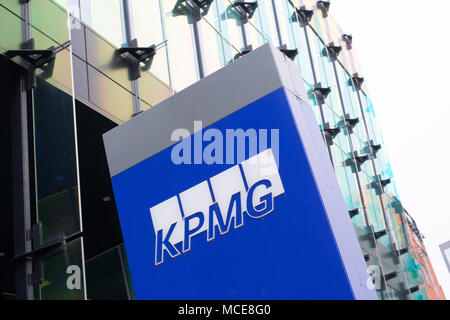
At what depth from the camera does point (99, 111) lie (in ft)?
37.6

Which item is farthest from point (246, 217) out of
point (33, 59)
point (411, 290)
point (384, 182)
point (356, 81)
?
point (356, 81)

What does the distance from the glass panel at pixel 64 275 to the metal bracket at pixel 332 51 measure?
19802 mm

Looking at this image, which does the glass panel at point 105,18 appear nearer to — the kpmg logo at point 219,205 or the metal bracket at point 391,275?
the kpmg logo at point 219,205

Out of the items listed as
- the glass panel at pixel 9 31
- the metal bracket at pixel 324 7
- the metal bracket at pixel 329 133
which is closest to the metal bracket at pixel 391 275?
the metal bracket at pixel 329 133

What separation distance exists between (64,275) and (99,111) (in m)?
4.08

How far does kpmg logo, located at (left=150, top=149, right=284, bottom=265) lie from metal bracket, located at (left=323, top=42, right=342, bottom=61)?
69.9 feet

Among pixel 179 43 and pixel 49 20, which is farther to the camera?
pixel 179 43

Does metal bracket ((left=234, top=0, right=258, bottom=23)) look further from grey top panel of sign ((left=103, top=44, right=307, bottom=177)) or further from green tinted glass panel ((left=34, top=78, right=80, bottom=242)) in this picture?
grey top panel of sign ((left=103, top=44, right=307, bottom=177))

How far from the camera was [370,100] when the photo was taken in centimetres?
3044

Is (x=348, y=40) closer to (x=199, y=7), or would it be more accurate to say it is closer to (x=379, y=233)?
(x=379, y=233)

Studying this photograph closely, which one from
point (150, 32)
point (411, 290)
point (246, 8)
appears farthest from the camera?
point (411, 290)

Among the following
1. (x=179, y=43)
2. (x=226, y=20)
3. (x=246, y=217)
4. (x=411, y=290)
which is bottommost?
(x=246, y=217)
